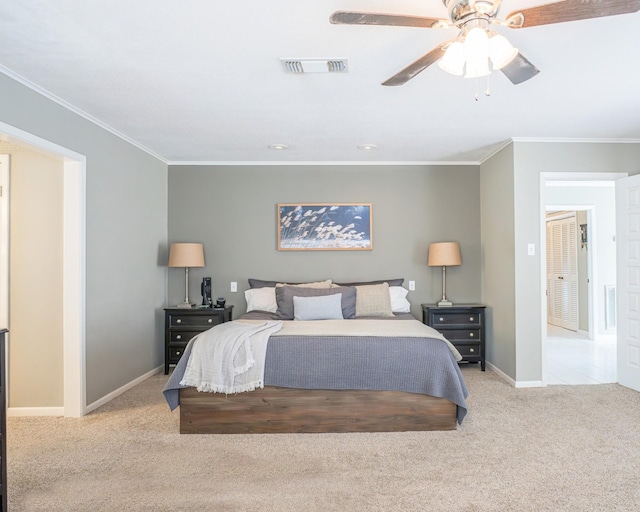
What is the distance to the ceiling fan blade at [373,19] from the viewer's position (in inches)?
64.0

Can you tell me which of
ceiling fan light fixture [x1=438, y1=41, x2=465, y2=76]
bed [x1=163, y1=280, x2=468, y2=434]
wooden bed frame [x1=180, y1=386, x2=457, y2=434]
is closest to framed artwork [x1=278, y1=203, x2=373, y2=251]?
bed [x1=163, y1=280, x2=468, y2=434]

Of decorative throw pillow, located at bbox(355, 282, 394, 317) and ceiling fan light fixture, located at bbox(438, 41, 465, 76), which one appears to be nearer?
ceiling fan light fixture, located at bbox(438, 41, 465, 76)

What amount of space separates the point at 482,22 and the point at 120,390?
13.4ft

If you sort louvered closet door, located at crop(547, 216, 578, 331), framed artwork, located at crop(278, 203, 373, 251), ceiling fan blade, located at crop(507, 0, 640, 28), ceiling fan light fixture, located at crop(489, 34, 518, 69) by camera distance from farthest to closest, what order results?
louvered closet door, located at crop(547, 216, 578, 331)
framed artwork, located at crop(278, 203, 373, 251)
ceiling fan light fixture, located at crop(489, 34, 518, 69)
ceiling fan blade, located at crop(507, 0, 640, 28)

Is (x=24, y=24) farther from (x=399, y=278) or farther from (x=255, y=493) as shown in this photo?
(x=399, y=278)

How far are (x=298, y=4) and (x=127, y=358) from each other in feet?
11.7

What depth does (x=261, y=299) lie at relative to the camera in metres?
4.73

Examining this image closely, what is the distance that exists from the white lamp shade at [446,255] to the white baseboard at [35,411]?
3.95 metres

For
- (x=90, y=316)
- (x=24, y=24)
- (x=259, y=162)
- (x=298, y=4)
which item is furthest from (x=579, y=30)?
(x=90, y=316)

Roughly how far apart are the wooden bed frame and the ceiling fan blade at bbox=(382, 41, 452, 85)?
2087mm

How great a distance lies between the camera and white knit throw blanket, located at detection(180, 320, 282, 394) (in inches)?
115

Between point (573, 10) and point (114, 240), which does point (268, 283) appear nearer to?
point (114, 240)

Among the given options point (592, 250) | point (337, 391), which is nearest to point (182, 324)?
point (337, 391)

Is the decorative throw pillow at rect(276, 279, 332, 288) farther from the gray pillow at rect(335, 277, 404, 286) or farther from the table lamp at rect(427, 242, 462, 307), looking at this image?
the table lamp at rect(427, 242, 462, 307)
